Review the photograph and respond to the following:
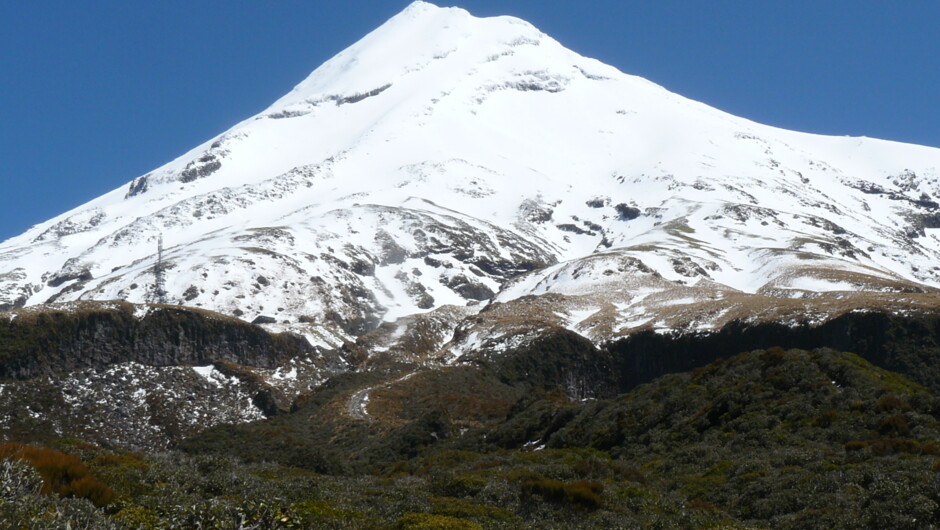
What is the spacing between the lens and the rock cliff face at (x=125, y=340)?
309ft

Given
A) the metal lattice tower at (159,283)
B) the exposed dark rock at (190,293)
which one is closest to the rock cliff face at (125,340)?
the exposed dark rock at (190,293)

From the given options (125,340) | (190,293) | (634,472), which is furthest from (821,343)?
(190,293)

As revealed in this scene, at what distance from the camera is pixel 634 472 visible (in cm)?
3228

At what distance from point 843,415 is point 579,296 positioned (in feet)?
307

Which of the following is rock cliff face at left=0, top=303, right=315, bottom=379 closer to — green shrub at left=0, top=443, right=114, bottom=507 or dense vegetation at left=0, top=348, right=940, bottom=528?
dense vegetation at left=0, top=348, right=940, bottom=528

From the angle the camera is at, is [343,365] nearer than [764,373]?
No

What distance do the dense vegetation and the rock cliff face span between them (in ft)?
182

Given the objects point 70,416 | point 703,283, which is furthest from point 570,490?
point 703,283

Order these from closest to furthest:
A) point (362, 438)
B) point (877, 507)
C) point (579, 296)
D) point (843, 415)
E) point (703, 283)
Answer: point (877, 507) < point (843, 415) < point (362, 438) < point (579, 296) < point (703, 283)

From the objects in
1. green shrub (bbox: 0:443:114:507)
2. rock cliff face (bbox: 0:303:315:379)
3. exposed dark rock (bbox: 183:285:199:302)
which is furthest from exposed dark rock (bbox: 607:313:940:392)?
exposed dark rock (bbox: 183:285:199:302)

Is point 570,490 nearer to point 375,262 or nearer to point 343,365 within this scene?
point 343,365

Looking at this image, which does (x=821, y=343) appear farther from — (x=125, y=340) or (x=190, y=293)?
(x=190, y=293)

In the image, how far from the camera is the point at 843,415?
35.6 m

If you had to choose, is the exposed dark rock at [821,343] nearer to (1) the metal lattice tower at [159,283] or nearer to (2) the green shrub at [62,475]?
(2) the green shrub at [62,475]
